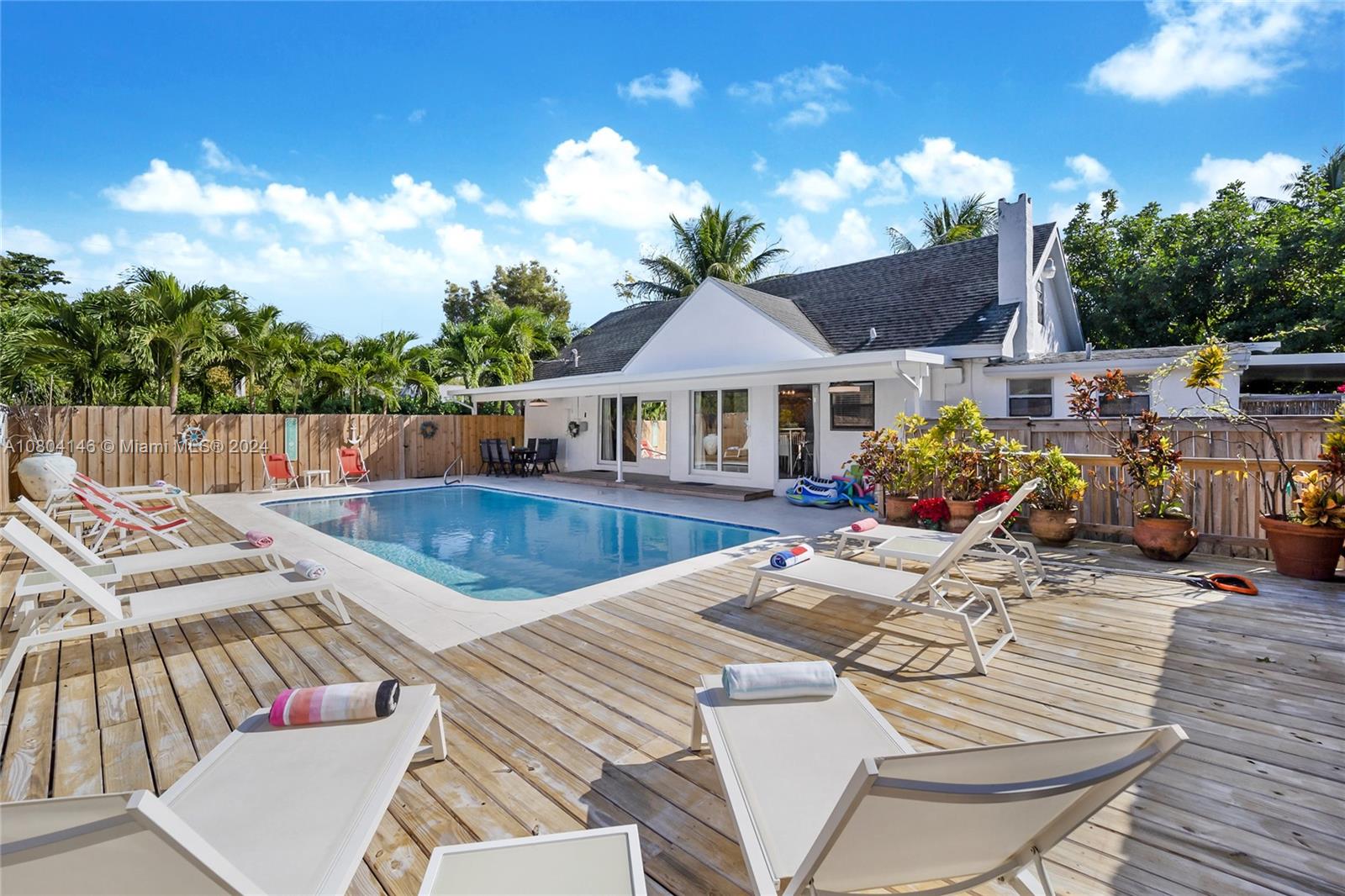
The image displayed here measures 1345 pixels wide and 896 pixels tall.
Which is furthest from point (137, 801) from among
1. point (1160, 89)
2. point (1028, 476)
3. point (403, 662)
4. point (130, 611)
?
point (1160, 89)

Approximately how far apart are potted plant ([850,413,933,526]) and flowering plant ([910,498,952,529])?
312 mm

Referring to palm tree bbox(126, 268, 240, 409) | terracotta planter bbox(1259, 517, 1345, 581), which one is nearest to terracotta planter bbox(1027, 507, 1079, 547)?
terracotta planter bbox(1259, 517, 1345, 581)

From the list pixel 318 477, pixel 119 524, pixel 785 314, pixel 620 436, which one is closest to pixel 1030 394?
pixel 785 314

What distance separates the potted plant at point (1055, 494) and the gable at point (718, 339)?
539 cm

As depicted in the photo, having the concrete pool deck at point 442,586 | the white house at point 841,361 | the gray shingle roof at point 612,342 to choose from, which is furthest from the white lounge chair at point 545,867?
the gray shingle roof at point 612,342

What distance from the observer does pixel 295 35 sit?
10.3 meters

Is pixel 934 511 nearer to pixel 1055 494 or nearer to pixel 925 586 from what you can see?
pixel 1055 494

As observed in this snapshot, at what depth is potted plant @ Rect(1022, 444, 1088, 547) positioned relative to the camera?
6.64 m

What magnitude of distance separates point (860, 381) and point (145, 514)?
35.5 feet

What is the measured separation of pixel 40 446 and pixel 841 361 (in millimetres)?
14631

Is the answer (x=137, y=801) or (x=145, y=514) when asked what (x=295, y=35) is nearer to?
(x=145, y=514)

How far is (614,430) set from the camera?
1616 centimetres

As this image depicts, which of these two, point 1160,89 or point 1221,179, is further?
point 1221,179

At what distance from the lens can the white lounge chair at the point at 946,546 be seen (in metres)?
4.77
